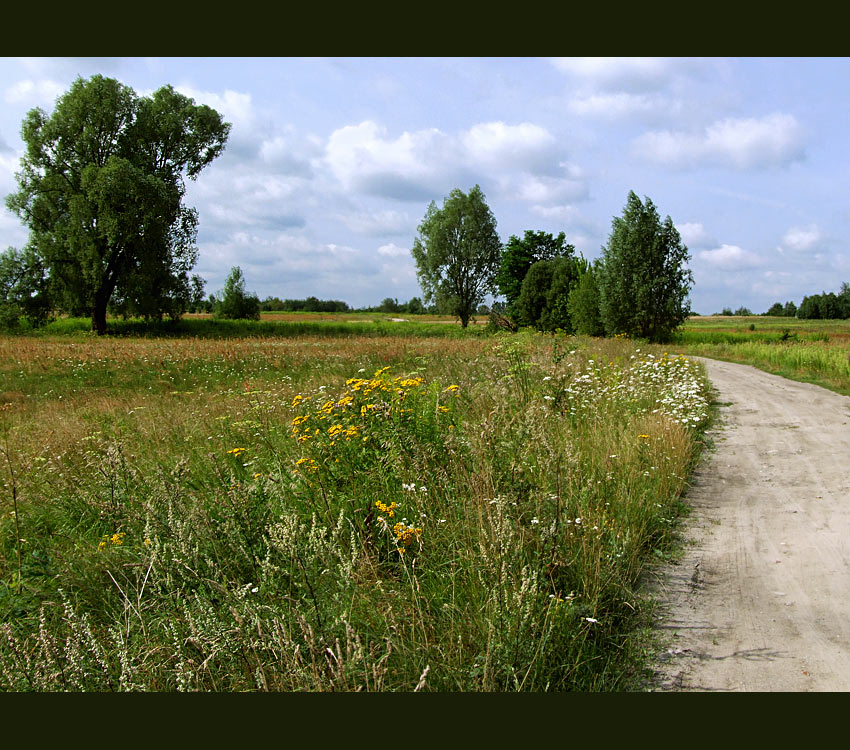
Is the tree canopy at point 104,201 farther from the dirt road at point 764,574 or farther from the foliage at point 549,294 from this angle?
the dirt road at point 764,574

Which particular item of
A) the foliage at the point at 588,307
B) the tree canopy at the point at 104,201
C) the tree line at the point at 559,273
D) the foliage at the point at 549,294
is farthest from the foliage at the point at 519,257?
the tree canopy at the point at 104,201

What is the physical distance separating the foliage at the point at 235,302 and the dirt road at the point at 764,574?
51656 mm

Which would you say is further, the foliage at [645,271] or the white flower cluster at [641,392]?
Answer: the foliage at [645,271]

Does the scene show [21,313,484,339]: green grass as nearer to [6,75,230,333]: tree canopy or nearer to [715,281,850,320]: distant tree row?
[6,75,230,333]: tree canopy

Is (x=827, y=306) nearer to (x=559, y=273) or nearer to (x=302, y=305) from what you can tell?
(x=559, y=273)

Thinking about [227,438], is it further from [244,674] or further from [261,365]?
[261,365]

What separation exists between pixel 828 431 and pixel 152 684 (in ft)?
32.4

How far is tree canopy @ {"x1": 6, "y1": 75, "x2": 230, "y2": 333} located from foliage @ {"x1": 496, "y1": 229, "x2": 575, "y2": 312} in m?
31.6

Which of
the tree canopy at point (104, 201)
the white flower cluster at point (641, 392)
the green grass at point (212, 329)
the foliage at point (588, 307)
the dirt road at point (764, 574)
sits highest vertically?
the tree canopy at point (104, 201)

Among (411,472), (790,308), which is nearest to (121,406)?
(411,472)

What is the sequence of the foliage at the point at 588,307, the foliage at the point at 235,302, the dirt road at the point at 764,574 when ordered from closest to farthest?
1. the dirt road at the point at 764,574
2. the foliage at the point at 588,307
3. the foliage at the point at 235,302

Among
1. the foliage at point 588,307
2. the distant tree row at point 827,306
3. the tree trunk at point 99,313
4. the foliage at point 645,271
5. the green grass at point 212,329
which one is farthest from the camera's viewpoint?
the distant tree row at point 827,306

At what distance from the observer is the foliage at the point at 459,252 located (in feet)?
186

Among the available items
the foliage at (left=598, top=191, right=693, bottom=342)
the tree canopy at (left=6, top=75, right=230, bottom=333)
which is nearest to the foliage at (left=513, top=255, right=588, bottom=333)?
the foliage at (left=598, top=191, right=693, bottom=342)
